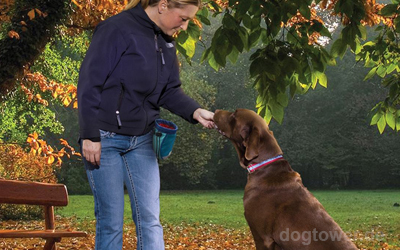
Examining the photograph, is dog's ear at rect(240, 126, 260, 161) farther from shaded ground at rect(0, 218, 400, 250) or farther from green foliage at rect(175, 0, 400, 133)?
shaded ground at rect(0, 218, 400, 250)

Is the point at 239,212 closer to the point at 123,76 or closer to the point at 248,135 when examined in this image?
the point at 248,135

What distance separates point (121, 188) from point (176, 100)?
0.74 m

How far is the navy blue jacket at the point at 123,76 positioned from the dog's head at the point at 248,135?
82cm

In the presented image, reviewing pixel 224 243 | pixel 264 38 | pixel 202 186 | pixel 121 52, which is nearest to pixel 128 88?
pixel 121 52

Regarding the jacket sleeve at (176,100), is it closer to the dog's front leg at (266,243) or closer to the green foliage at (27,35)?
the dog's front leg at (266,243)

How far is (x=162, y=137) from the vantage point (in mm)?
3545

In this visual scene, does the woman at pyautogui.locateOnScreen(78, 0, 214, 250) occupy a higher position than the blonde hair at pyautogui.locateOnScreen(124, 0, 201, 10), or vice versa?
the blonde hair at pyautogui.locateOnScreen(124, 0, 201, 10)

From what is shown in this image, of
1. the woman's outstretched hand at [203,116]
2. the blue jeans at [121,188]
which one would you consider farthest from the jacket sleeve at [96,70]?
the woman's outstretched hand at [203,116]

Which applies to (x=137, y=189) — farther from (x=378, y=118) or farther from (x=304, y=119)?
(x=304, y=119)

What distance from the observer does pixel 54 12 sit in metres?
7.74

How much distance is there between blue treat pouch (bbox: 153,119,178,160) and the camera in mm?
3531

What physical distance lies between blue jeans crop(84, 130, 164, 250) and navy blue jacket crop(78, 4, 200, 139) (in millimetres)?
97

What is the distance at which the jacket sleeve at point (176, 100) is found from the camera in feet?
12.4

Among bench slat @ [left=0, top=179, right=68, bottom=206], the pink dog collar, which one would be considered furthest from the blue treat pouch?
bench slat @ [left=0, top=179, right=68, bottom=206]
